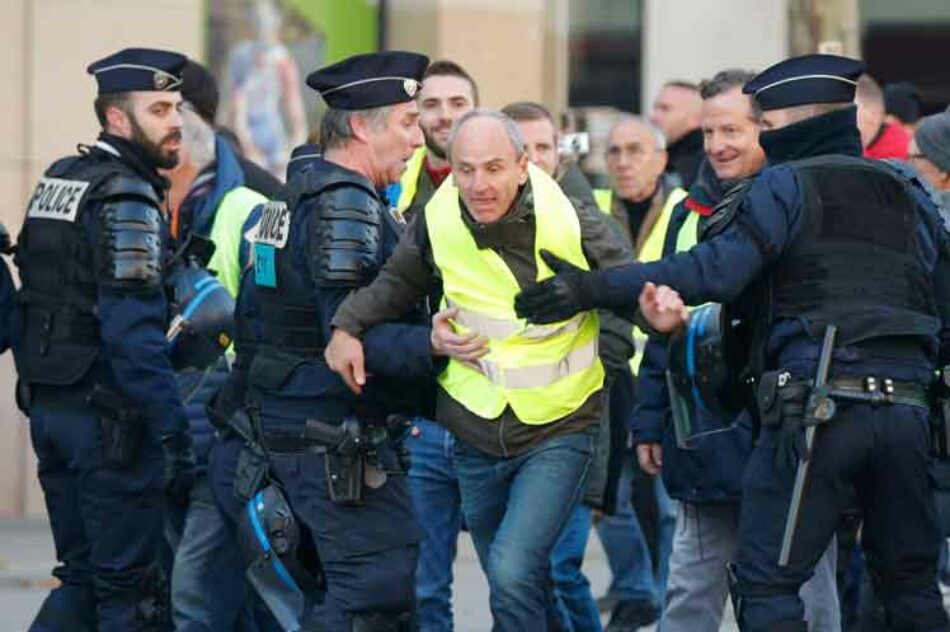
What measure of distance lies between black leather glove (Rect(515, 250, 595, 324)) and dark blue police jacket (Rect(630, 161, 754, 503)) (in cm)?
→ 77

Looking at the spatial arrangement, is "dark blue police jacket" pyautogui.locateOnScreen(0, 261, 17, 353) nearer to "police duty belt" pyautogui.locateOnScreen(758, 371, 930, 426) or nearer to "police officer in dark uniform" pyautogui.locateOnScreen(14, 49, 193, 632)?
"police officer in dark uniform" pyautogui.locateOnScreen(14, 49, 193, 632)

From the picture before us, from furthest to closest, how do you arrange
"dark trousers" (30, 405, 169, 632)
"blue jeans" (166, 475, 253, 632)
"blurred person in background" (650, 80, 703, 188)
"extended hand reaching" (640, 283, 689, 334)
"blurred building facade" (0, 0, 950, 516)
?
"blurred building facade" (0, 0, 950, 516)
"blurred person in background" (650, 80, 703, 188)
"blue jeans" (166, 475, 253, 632)
"dark trousers" (30, 405, 169, 632)
"extended hand reaching" (640, 283, 689, 334)

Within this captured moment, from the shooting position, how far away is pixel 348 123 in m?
7.20

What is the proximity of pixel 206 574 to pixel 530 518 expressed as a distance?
147cm

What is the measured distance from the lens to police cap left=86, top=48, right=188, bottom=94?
8.00 m

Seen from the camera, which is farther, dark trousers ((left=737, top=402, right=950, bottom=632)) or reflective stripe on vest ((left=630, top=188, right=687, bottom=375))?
reflective stripe on vest ((left=630, top=188, right=687, bottom=375))

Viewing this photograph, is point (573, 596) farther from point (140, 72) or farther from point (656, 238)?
point (140, 72)

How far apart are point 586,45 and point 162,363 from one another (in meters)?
8.29

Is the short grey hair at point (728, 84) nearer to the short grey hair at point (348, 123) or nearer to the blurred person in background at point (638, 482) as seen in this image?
the short grey hair at point (348, 123)

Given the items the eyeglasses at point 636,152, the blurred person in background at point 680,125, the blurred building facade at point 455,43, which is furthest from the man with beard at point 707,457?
the blurred person in background at point 680,125

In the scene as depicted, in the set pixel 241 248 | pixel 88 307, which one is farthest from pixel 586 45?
pixel 88 307

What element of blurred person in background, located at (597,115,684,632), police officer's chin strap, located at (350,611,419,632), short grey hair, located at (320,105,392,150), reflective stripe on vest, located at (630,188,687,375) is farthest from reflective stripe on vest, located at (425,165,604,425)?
reflective stripe on vest, located at (630,188,687,375)

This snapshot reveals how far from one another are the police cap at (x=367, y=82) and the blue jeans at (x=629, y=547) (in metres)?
3.03

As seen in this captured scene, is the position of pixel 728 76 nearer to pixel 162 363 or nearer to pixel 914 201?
pixel 914 201
